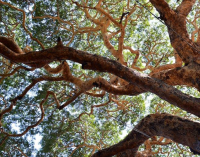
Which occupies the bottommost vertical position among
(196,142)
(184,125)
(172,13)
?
(196,142)

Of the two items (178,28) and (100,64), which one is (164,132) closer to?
(100,64)

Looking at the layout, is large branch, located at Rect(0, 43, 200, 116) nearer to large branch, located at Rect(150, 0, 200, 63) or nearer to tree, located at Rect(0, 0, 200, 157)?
tree, located at Rect(0, 0, 200, 157)

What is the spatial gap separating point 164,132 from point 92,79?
1.68 meters

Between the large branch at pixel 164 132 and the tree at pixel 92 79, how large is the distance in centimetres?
2

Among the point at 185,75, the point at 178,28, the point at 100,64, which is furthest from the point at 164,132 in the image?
the point at 178,28

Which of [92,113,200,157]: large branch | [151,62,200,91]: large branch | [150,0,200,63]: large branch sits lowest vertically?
[92,113,200,157]: large branch

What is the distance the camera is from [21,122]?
24.1ft

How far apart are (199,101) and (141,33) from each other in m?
6.46

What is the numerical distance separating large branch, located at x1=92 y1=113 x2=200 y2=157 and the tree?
0.05ft

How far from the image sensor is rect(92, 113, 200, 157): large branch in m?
3.30

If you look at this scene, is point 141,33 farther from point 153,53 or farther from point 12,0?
point 12,0

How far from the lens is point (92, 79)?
430 cm

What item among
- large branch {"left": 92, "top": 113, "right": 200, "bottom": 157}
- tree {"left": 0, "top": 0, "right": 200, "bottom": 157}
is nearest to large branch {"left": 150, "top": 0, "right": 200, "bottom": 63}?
tree {"left": 0, "top": 0, "right": 200, "bottom": 157}

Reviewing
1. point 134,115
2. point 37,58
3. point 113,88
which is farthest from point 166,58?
point 37,58
